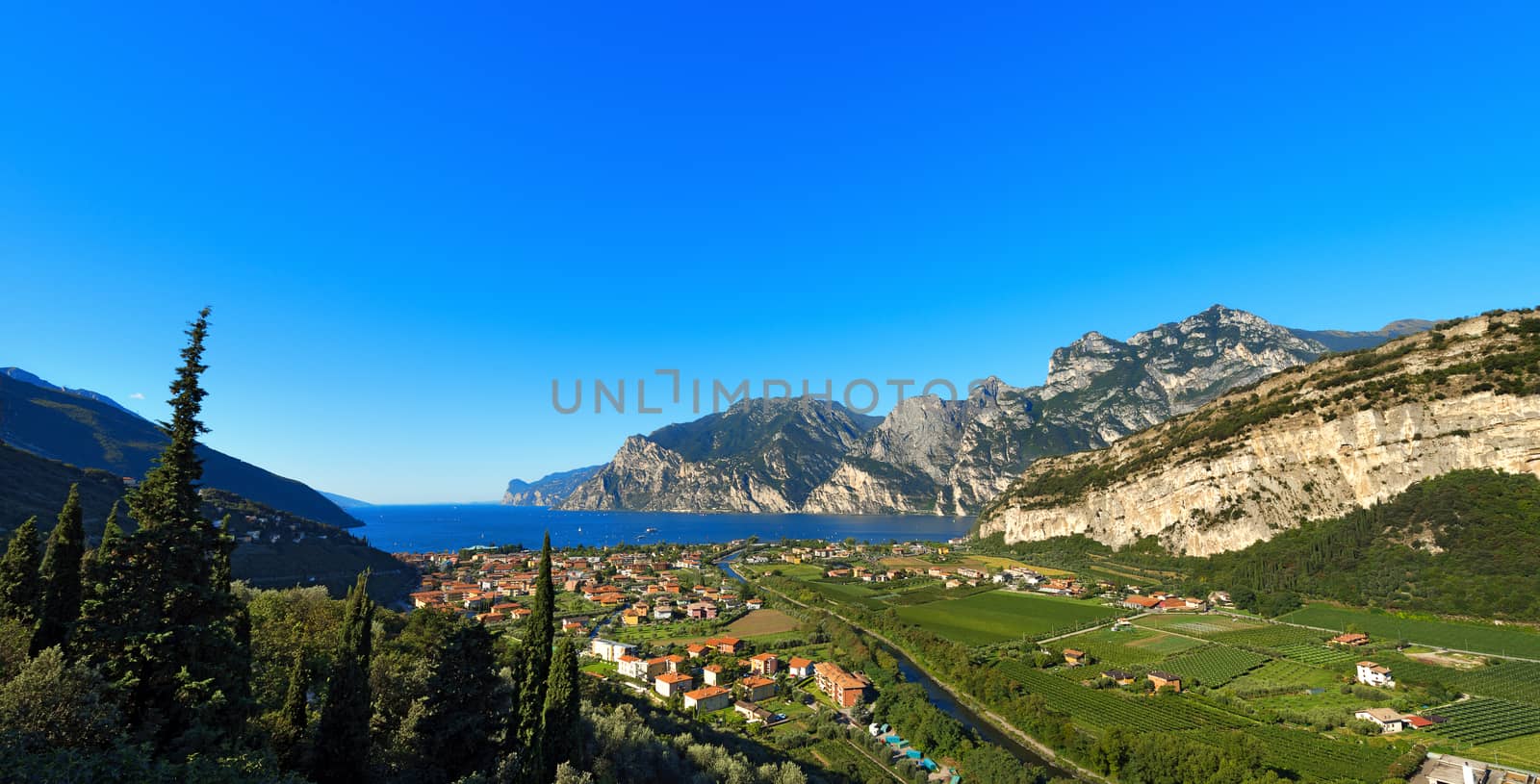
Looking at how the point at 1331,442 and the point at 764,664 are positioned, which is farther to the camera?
the point at 1331,442

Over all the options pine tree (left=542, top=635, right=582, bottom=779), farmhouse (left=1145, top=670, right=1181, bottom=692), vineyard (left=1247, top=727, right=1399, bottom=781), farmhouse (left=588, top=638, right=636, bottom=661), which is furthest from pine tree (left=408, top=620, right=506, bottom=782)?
farmhouse (left=1145, top=670, right=1181, bottom=692)

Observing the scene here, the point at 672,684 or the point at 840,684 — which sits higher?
the point at 840,684

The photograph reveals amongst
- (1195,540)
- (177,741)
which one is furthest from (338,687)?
(1195,540)

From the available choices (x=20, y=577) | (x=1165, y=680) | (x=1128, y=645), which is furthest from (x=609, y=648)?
(x=1128, y=645)

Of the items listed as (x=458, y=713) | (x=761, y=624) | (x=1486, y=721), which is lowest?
(x=761, y=624)

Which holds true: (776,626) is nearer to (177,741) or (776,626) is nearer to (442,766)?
(442,766)

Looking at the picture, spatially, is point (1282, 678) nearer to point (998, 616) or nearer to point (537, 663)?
point (998, 616)

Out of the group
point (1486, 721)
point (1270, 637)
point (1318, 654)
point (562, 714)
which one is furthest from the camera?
point (1270, 637)
